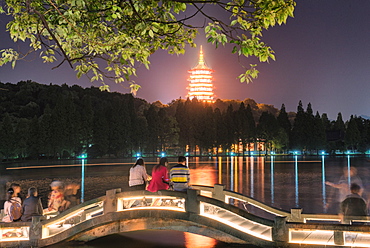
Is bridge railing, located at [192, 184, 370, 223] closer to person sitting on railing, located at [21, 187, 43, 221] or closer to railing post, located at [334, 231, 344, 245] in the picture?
railing post, located at [334, 231, 344, 245]

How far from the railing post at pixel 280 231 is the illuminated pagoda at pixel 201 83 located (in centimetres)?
16315

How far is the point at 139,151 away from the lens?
93.4 meters

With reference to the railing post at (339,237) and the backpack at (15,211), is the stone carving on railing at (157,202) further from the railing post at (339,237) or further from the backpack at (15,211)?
the railing post at (339,237)

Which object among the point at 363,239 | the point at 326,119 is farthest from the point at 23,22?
the point at 326,119

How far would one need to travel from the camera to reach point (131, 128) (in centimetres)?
8794

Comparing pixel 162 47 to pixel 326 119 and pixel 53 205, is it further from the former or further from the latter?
pixel 326 119

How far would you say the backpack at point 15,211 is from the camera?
11.8 m

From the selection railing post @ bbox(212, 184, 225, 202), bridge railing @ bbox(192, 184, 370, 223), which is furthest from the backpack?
railing post @ bbox(212, 184, 225, 202)

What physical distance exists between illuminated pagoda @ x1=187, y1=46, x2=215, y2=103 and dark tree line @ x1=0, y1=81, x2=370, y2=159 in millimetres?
52538

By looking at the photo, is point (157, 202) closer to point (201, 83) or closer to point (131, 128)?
point (131, 128)

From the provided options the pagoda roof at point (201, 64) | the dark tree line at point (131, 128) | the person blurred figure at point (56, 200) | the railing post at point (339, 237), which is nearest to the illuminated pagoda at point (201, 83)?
the pagoda roof at point (201, 64)

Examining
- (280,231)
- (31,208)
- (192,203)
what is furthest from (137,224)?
(280,231)

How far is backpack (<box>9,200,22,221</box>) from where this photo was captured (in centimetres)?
1182

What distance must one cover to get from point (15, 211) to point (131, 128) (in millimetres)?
76396
